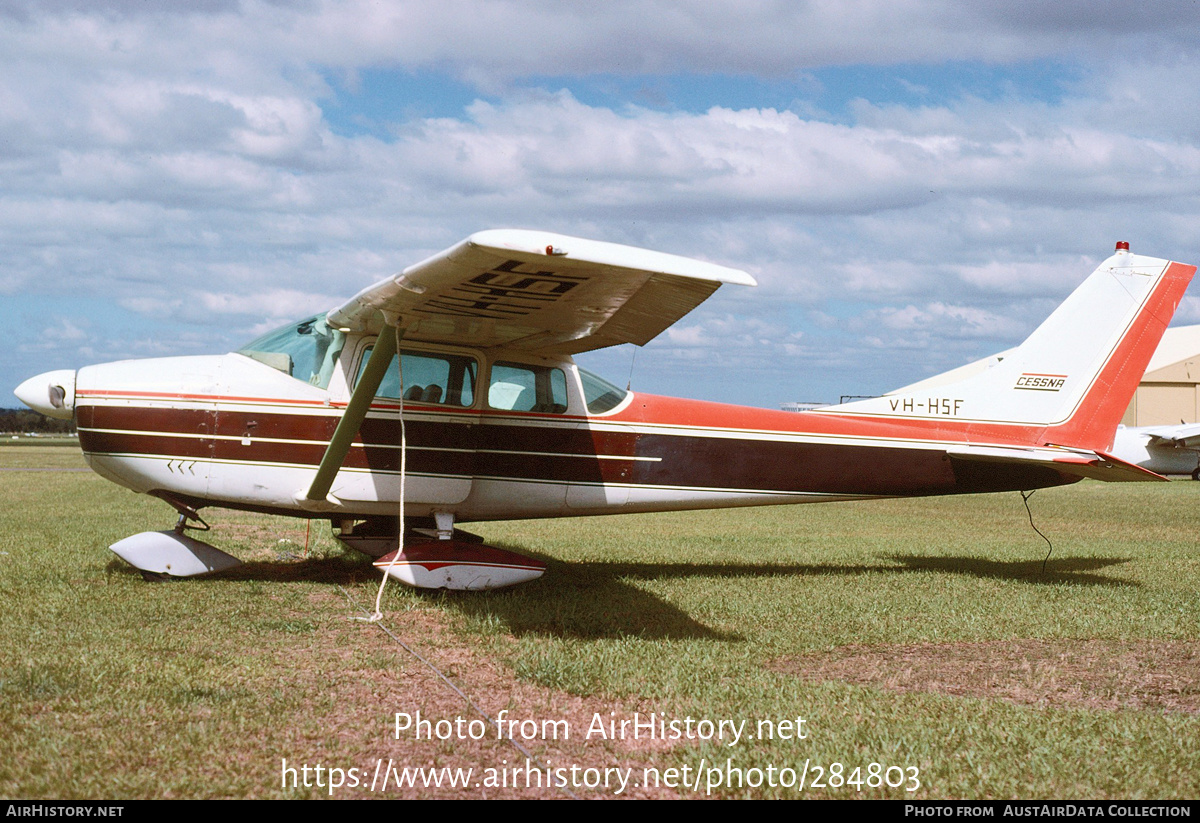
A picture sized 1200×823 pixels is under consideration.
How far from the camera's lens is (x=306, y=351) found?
26.1 ft

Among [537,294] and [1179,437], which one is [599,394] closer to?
[537,294]

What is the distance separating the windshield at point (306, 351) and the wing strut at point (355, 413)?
1.58 feet

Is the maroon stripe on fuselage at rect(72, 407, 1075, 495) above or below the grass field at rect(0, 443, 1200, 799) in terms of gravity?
above

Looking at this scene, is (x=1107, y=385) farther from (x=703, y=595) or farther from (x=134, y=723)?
(x=134, y=723)

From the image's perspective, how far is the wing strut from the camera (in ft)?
23.0

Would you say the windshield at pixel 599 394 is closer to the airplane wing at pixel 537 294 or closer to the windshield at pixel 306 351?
the airplane wing at pixel 537 294

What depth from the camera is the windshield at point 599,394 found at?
8438 mm

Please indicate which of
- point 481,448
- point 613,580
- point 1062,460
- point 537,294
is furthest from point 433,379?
point 1062,460

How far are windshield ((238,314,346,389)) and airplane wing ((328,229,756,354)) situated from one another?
9.8 inches

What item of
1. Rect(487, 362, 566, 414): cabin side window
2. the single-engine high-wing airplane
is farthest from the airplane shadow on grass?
Rect(487, 362, 566, 414): cabin side window

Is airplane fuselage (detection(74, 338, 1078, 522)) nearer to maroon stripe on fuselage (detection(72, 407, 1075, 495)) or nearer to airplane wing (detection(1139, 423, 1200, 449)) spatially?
maroon stripe on fuselage (detection(72, 407, 1075, 495))

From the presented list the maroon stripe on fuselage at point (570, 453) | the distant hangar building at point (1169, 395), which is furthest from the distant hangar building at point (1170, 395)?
the maroon stripe on fuselage at point (570, 453)

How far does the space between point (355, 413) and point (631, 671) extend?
10.3 ft
